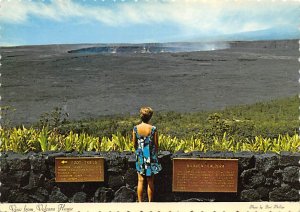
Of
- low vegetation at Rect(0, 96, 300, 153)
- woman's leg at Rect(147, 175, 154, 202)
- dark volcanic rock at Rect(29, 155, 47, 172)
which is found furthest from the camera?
low vegetation at Rect(0, 96, 300, 153)

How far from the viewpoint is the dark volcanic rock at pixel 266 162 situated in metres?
6.86

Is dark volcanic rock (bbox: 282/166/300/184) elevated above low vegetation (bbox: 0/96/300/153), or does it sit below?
below

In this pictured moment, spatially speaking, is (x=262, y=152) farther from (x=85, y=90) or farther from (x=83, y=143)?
(x=85, y=90)

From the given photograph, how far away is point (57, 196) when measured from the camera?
700 centimetres

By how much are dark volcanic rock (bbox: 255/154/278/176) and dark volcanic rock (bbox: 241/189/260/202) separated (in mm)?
323

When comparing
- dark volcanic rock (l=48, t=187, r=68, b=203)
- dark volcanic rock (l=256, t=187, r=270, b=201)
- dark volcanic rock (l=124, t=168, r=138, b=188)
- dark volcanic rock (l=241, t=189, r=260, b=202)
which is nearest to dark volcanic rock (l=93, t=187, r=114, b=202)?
dark volcanic rock (l=124, t=168, r=138, b=188)

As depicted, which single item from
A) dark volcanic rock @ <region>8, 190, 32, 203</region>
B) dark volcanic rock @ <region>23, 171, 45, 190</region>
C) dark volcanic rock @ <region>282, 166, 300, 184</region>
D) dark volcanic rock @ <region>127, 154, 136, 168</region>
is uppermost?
dark volcanic rock @ <region>127, 154, 136, 168</region>

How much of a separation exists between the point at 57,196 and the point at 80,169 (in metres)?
0.50

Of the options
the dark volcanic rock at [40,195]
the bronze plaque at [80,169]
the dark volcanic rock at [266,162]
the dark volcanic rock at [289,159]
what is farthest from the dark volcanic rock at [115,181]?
the dark volcanic rock at [289,159]

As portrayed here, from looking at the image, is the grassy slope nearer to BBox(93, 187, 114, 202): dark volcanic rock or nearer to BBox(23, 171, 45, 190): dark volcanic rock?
BBox(23, 171, 45, 190): dark volcanic rock

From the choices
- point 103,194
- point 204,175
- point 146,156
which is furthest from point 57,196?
point 204,175

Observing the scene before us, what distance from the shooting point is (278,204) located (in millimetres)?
6949

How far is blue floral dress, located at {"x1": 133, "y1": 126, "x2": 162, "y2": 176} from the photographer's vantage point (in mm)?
6484

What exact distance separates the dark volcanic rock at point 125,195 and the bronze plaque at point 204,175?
574 mm
